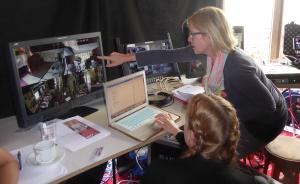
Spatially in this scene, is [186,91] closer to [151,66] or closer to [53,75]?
[151,66]

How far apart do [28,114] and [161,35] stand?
138 centimetres

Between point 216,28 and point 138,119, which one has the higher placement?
point 216,28

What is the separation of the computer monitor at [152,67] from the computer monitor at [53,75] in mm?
294

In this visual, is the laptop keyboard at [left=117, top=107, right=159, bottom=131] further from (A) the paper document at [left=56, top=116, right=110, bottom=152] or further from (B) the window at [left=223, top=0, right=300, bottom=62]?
(B) the window at [left=223, top=0, right=300, bottom=62]

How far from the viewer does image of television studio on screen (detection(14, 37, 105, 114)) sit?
1.38 m

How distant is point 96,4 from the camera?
6.51ft

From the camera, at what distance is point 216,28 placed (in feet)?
5.33

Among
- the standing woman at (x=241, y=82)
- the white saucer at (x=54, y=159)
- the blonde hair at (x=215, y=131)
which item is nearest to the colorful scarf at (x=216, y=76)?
A: the standing woman at (x=241, y=82)

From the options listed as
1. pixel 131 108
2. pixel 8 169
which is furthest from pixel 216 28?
pixel 8 169

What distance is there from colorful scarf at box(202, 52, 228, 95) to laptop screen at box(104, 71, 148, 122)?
0.40 metres

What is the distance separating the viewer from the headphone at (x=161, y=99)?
184 centimetres

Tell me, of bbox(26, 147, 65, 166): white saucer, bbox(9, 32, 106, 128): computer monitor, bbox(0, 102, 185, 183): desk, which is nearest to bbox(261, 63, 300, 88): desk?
bbox(0, 102, 185, 183): desk

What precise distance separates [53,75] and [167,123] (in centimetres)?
61

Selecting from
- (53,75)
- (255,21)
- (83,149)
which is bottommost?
(83,149)
